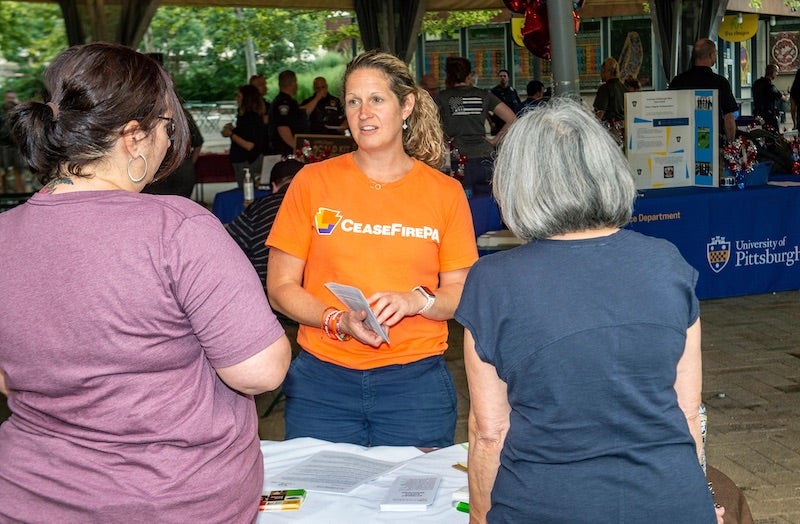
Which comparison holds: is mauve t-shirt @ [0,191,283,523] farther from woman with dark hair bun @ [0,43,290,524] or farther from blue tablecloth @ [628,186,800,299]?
blue tablecloth @ [628,186,800,299]

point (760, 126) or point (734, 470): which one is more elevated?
point (760, 126)

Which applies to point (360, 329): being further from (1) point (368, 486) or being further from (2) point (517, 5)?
(2) point (517, 5)

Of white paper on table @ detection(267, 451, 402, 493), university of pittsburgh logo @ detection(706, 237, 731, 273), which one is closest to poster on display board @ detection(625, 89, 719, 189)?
Result: university of pittsburgh logo @ detection(706, 237, 731, 273)

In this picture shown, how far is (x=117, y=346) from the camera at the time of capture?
4.63 ft

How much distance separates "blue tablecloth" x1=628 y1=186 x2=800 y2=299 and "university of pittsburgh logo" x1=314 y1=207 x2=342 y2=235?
403cm

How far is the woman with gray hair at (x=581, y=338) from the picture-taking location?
1.51 metres

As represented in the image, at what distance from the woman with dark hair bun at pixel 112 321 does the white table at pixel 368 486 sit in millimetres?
477

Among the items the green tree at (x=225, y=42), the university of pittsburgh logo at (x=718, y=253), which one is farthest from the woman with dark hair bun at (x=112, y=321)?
the green tree at (x=225, y=42)

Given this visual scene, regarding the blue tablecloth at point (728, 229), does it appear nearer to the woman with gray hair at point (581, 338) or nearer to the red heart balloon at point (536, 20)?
the red heart balloon at point (536, 20)

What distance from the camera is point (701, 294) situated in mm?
6734

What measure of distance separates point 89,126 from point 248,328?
1.26 feet

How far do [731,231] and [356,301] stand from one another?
4905 millimetres

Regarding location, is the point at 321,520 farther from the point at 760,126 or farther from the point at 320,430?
the point at 760,126

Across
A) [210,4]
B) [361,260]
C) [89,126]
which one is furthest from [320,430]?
[210,4]
